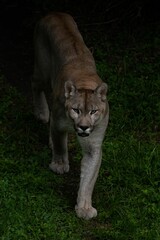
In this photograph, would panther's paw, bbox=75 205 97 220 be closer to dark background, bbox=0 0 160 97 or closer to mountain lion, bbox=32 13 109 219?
mountain lion, bbox=32 13 109 219

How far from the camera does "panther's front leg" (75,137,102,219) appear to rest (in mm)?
6297

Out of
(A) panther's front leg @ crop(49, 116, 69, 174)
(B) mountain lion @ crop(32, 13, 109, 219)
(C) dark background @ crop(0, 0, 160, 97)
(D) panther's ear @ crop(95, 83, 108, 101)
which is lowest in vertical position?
(C) dark background @ crop(0, 0, 160, 97)

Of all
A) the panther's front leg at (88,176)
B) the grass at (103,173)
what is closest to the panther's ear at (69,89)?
the panther's front leg at (88,176)

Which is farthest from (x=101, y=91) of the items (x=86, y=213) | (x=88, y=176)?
(x=86, y=213)

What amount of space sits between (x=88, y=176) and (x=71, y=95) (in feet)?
2.50

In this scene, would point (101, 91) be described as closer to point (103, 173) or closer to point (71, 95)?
→ point (71, 95)

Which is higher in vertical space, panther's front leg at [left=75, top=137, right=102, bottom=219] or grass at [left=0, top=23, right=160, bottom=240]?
panther's front leg at [left=75, top=137, right=102, bottom=219]

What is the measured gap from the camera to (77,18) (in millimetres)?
10359

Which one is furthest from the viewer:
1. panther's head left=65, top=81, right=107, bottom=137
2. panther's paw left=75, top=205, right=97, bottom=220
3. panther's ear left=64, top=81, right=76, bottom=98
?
panther's paw left=75, top=205, right=97, bottom=220

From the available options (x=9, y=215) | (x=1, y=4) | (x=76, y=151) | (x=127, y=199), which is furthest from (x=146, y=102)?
(x=1, y=4)

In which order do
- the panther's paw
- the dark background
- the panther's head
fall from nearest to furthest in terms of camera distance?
1. the panther's head
2. the panther's paw
3. the dark background

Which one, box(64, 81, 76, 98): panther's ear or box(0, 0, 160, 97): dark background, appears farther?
box(0, 0, 160, 97): dark background

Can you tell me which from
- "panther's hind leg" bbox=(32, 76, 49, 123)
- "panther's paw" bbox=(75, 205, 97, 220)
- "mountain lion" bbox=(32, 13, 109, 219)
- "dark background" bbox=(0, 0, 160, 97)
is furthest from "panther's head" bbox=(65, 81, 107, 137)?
"dark background" bbox=(0, 0, 160, 97)

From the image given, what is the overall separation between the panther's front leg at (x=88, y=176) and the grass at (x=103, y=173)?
0.09m
